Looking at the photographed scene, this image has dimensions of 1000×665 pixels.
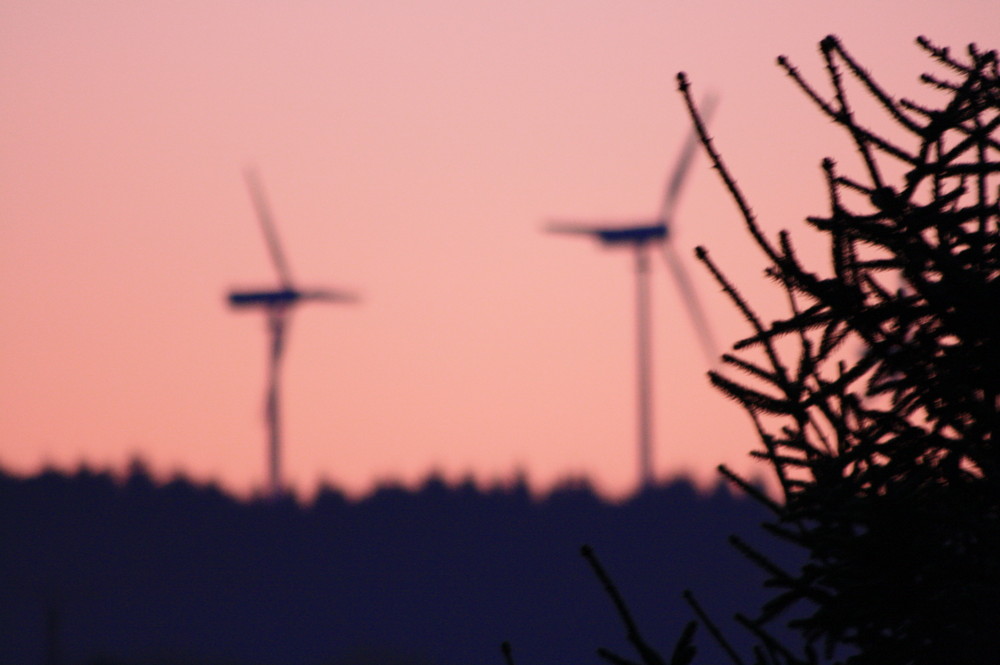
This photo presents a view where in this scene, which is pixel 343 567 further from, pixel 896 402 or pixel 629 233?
pixel 896 402

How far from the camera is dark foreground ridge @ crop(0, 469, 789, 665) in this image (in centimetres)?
12650

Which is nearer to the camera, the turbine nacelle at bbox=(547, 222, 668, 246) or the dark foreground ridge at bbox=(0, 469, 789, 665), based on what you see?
the turbine nacelle at bbox=(547, 222, 668, 246)

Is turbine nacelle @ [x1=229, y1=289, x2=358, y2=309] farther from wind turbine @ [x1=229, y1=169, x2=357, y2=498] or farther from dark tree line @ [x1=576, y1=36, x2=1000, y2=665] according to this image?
dark tree line @ [x1=576, y1=36, x2=1000, y2=665]

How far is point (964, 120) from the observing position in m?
3.78

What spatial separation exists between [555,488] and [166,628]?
3587 cm

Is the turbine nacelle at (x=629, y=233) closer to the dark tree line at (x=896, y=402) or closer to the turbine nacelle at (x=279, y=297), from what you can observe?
the turbine nacelle at (x=279, y=297)

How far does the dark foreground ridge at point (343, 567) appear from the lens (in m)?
126

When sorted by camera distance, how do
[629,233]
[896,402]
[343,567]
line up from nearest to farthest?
[896,402] → [629,233] → [343,567]

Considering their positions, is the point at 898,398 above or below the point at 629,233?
below

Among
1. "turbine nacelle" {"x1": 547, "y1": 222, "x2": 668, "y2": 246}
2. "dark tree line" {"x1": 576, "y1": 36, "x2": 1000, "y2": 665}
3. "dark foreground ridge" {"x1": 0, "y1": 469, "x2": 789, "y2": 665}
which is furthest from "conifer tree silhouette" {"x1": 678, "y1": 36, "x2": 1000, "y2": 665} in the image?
"dark foreground ridge" {"x1": 0, "y1": 469, "x2": 789, "y2": 665}

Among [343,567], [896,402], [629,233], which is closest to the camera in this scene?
[896,402]

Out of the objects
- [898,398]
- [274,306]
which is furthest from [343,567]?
[898,398]

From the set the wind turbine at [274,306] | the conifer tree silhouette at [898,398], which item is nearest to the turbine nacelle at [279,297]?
the wind turbine at [274,306]

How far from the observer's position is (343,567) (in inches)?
5630
